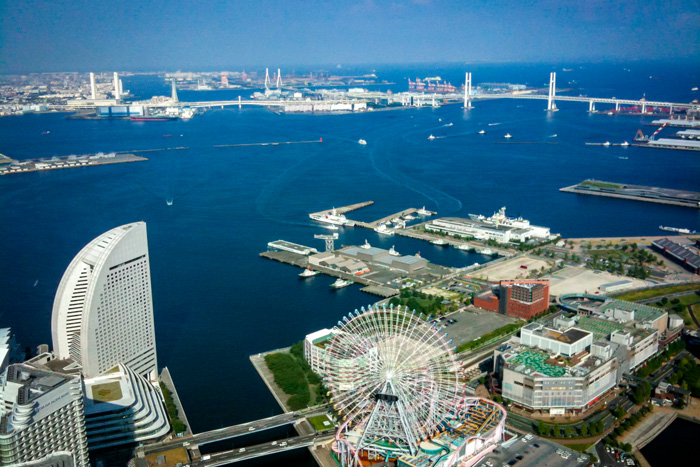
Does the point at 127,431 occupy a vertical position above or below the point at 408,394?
below

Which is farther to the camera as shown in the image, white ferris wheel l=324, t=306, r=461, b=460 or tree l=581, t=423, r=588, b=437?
tree l=581, t=423, r=588, b=437

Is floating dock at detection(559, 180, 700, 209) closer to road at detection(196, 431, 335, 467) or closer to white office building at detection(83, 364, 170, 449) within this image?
road at detection(196, 431, 335, 467)

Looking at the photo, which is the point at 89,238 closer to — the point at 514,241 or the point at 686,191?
the point at 514,241

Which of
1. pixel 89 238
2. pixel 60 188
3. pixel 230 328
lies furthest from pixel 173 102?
pixel 230 328

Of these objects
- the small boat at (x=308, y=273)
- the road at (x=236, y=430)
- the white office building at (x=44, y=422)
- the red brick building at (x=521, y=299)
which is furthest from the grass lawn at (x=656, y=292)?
the white office building at (x=44, y=422)

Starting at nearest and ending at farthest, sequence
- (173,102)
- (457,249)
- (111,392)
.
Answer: (111,392) → (457,249) → (173,102)

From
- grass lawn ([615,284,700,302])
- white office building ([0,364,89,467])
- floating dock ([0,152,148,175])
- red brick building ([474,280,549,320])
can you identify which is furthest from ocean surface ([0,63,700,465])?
grass lawn ([615,284,700,302])

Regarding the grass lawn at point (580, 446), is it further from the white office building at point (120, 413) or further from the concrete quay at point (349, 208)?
the concrete quay at point (349, 208)
